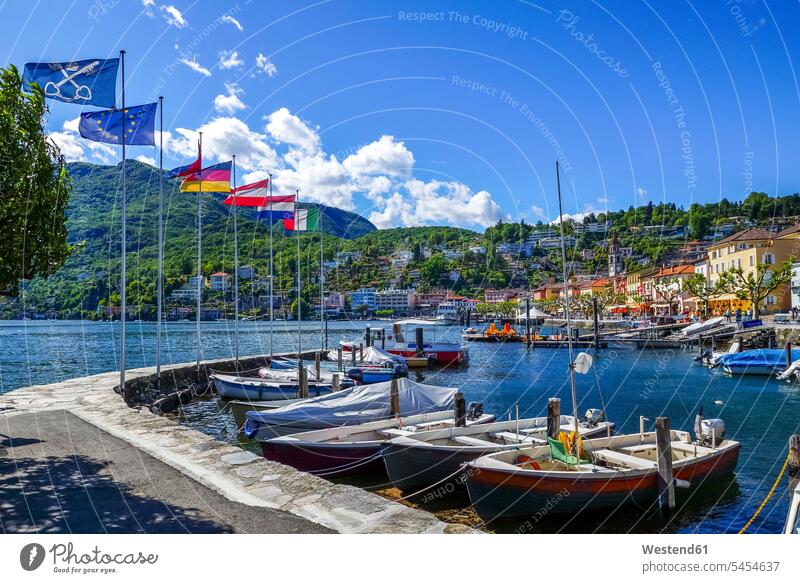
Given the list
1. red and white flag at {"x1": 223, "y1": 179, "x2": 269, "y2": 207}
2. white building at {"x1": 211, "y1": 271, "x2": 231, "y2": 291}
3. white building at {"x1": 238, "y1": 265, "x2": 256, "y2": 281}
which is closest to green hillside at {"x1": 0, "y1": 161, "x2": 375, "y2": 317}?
white building at {"x1": 238, "y1": 265, "x2": 256, "y2": 281}

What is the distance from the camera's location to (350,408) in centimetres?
1435

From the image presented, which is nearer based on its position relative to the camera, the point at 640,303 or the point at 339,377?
the point at 339,377

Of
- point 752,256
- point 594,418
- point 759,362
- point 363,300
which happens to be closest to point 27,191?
point 594,418

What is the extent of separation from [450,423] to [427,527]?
7.72 metres

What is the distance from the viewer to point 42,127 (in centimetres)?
757

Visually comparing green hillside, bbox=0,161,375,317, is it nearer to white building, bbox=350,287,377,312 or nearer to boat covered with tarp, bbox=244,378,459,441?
boat covered with tarp, bbox=244,378,459,441

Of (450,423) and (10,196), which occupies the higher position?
(10,196)

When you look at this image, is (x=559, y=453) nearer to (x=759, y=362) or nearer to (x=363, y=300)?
(x=759, y=362)

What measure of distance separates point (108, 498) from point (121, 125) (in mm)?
11675

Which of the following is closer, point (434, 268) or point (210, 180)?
point (210, 180)

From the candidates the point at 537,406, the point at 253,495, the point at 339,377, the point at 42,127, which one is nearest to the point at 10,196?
the point at 42,127

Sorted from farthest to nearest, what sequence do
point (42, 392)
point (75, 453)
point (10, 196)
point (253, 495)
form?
point (42, 392) < point (75, 453) < point (10, 196) < point (253, 495)
